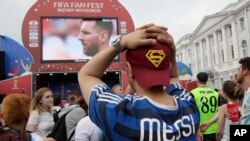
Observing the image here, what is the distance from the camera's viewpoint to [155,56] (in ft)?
4.07

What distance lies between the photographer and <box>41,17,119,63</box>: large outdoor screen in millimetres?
14336

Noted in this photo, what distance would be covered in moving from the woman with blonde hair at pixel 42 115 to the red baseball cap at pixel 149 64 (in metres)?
3.18

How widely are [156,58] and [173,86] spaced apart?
12.2 inches

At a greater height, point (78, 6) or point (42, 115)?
point (78, 6)

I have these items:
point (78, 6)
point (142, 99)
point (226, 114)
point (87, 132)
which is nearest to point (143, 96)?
point (142, 99)

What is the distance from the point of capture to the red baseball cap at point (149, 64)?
4.05 feet

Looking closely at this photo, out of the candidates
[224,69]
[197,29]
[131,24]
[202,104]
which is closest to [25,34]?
[131,24]

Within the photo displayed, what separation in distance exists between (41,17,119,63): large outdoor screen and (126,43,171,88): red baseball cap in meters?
13.0

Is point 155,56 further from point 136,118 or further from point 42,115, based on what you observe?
point 42,115

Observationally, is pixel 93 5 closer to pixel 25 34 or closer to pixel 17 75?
pixel 25 34

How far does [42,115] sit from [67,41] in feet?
34.1

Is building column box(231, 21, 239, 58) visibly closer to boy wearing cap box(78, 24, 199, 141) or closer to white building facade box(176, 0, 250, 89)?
white building facade box(176, 0, 250, 89)

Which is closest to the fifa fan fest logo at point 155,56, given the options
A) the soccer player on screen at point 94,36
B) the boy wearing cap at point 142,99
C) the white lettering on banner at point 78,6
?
the boy wearing cap at point 142,99

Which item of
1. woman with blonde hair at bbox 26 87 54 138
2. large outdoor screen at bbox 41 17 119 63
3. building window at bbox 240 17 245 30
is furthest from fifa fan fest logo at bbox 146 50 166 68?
building window at bbox 240 17 245 30
